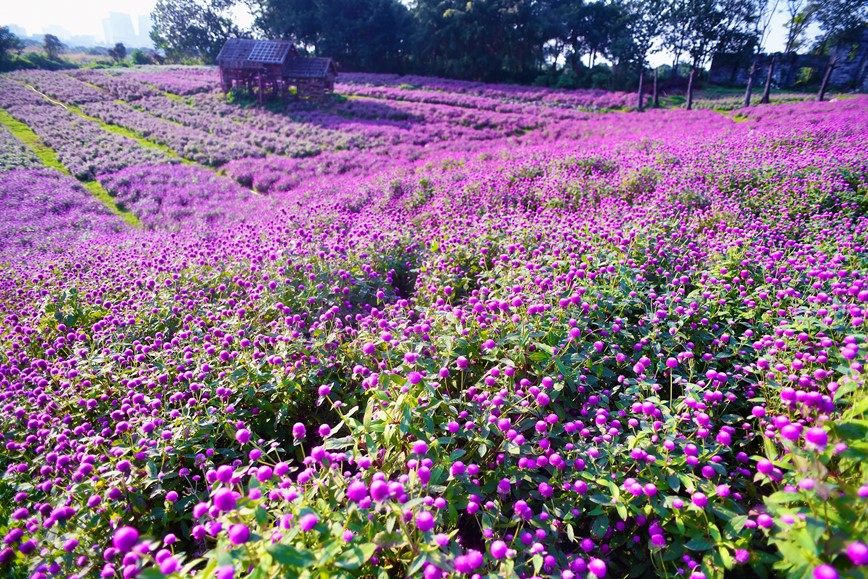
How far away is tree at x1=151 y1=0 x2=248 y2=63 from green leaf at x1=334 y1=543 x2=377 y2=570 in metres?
90.5

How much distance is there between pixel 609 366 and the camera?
13.2 ft

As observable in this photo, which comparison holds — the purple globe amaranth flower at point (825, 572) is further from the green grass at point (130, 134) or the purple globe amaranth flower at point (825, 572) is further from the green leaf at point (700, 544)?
the green grass at point (130, 134)

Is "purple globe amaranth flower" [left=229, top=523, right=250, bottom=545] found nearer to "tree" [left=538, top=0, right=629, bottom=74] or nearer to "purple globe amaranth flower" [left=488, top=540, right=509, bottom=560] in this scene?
"purple globe amaranth flower" [left=488, top=540, right=509, bottom=560]

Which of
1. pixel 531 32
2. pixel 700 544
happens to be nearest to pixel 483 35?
pixel 531 32

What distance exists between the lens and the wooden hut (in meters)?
35.3

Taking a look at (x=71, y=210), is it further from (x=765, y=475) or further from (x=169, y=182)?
(x=765, y=475)

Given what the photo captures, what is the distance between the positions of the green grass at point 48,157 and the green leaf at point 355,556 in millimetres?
16265

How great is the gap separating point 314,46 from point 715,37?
5140 cm

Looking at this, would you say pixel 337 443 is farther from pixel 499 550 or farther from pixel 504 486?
pixel 499 550

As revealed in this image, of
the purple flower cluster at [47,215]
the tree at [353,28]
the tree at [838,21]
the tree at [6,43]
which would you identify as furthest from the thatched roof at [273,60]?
the tree at [838,21]

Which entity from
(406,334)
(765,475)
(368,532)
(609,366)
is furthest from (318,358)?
(765,475)

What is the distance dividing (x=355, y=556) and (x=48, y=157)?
29.3 meters

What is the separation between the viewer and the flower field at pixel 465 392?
7.19ft

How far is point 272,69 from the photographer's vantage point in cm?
3597
